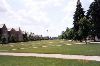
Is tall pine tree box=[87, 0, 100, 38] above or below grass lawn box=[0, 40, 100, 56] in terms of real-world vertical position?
above

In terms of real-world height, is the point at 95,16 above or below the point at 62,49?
above

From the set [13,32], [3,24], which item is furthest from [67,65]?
[13,32]

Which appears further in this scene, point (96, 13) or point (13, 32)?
point (13, 32)

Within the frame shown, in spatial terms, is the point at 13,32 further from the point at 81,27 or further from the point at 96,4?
the point at 81,27

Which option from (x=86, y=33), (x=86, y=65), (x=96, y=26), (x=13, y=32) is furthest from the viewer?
(x=13, y=32)

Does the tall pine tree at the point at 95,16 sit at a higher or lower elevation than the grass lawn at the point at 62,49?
higher

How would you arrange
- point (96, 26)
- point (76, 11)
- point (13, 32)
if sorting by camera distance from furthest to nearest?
point (13, 32), point (76, 11), point (96, 26)

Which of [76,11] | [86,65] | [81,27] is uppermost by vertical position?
[76,11]

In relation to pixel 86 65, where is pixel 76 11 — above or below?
above

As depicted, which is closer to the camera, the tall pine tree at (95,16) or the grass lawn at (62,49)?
the grass lawn at (62,49)

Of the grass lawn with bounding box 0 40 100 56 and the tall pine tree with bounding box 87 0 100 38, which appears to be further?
the tall pine tree with bounding box 87 0 100 38

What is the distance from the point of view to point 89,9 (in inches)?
3888

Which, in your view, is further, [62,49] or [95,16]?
[95,16]

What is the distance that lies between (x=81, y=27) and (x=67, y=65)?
57804 millimetres
